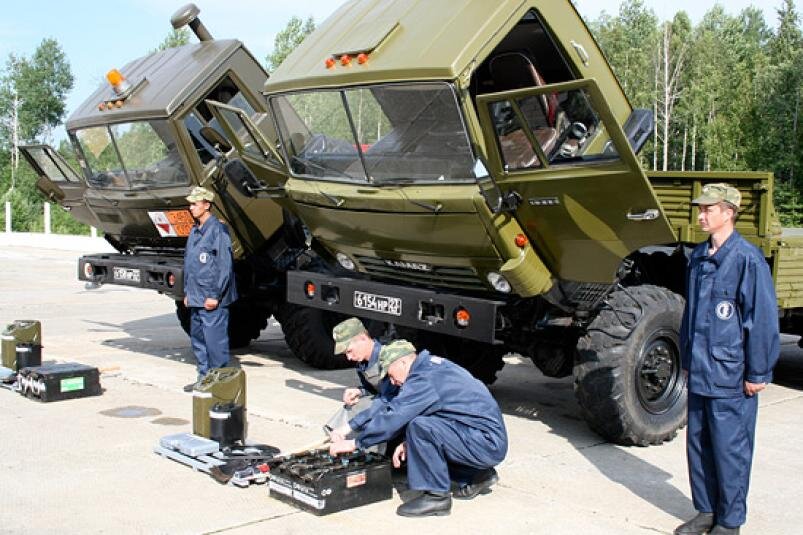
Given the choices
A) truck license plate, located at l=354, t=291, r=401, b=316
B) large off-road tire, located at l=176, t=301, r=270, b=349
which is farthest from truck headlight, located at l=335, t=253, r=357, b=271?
large off-road tire, located at l=176, t=301, r=270, b=349

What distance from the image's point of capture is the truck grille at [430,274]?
21.6ft

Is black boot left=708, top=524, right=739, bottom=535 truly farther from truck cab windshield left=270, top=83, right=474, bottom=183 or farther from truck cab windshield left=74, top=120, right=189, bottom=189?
truck cab windshield left=74, top=120, right=189, bottom=189

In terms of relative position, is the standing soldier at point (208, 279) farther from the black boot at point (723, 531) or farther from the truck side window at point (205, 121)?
the black boot at point (723, 531)

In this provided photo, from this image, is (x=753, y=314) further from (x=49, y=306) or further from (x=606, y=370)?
(x=49, y=306)

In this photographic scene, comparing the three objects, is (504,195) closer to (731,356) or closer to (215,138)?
(731,356)

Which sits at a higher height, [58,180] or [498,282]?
[58,180]

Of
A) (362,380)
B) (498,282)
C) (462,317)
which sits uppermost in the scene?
(498,282)

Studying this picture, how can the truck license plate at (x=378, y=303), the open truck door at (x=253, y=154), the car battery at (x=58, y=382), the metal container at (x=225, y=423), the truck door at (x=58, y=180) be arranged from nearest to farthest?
the metal container at (x=225, y=423) → the truck license plate at (x=378, y=303) → the car battery at (x=58, y=382) → the open truck door at (x=253, y=154) → the truck door at (x=58, y=180)

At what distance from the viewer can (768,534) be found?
4.83 meters

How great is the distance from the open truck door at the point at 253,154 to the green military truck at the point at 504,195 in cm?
33

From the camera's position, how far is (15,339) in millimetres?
8352

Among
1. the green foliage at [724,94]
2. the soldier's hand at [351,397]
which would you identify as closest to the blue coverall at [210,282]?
the soldier's hand at [351,397]

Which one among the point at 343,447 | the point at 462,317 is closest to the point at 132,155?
the point at 462,317

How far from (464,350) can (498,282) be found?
157cm
